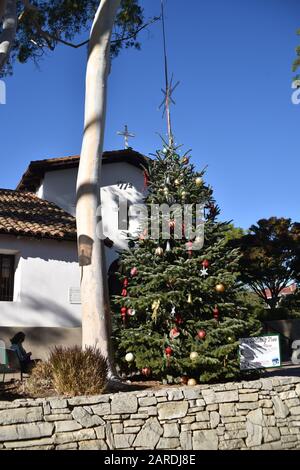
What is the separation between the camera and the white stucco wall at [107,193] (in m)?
16.2

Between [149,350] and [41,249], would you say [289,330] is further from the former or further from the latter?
[149,350]

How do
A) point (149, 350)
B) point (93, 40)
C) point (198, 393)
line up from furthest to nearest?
point (93, 40), point (149, 350), point (198, 393)

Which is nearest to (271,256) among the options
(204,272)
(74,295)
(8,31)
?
(74,295)

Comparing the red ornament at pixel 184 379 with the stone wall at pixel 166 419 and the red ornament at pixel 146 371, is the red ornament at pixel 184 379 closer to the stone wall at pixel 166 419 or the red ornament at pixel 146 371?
the red ornament at pixel 146 371

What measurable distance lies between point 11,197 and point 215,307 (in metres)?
9.86

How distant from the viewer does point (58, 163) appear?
16.0 m

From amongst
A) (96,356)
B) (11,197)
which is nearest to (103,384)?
(96,356)

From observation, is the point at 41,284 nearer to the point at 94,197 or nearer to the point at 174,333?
the point at 94,197

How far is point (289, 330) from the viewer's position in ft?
66.9

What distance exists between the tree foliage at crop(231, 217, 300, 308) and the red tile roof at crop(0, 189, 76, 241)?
1021 centimetres

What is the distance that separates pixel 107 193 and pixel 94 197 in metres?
7.64

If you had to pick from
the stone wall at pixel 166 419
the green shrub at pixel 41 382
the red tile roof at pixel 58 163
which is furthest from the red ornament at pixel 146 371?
the red tile roof at pixel 58 163

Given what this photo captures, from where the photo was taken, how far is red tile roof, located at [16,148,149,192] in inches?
628
